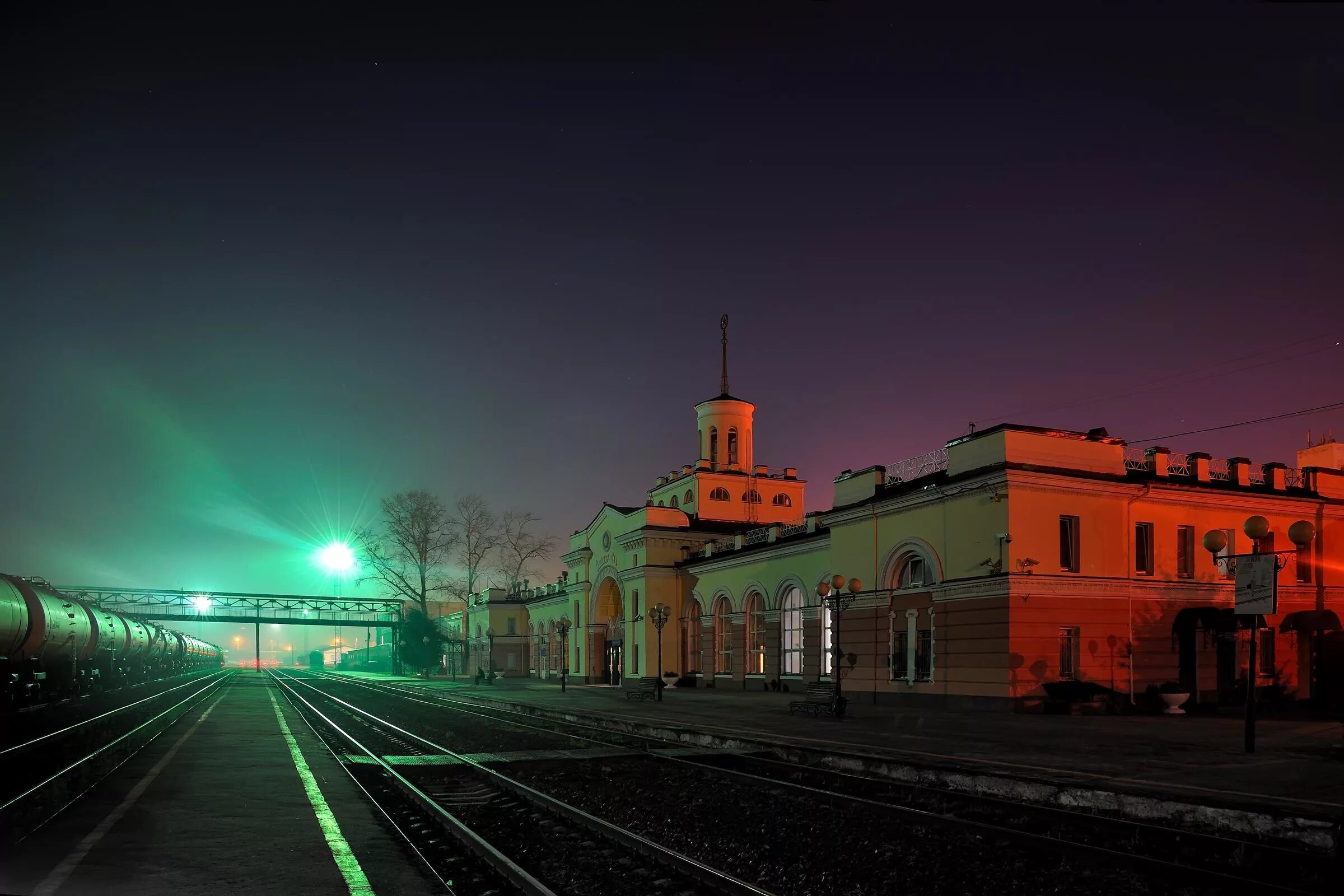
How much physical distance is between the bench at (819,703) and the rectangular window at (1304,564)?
15.7m

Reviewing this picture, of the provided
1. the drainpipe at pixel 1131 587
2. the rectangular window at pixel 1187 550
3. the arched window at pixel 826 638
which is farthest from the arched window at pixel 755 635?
the rectangular window at pixel 1187 550

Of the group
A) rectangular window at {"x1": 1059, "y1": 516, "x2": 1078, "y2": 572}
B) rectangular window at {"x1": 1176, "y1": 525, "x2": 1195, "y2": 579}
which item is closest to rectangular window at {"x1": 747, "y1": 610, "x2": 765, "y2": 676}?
rectangular window at {"x1": 1059, "y1": 516, "x2": 1078, "y2": 572}

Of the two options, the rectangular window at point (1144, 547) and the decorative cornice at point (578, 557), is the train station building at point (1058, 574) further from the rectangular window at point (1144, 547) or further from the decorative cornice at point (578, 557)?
the decorative cornice at point (578, 557)

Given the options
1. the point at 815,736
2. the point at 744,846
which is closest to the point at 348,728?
the point at 815,736

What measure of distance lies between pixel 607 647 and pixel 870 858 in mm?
51551

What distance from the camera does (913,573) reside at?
3253cm

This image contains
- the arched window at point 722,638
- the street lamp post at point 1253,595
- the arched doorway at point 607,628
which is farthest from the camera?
the arched doorway at point 607,628

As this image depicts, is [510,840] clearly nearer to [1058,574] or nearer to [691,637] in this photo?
[1058,574]

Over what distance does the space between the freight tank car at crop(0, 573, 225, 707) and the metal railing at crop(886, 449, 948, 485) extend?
2751 centimetres

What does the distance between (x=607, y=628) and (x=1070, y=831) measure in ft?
164

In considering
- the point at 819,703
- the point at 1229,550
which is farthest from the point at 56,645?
the point at 1229,550

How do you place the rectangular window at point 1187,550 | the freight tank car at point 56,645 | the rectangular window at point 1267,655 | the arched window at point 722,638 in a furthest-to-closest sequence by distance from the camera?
1. the arched window at point 722,638
2. the rectangular window at point 1267,655
3. the rectangular window at point 1187,550
4. the freight tank car at point 56,645

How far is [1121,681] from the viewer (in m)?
29.0

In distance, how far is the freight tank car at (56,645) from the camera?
3016cm
